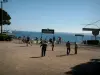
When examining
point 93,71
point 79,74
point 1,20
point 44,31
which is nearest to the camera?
point 79,74

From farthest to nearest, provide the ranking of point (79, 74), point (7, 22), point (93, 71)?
point (7, 22) → point (93, 71) → point (79, 74)

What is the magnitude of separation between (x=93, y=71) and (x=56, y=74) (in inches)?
95.5

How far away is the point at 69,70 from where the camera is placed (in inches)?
617

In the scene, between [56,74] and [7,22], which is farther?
[7,22]

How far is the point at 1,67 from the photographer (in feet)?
52.6

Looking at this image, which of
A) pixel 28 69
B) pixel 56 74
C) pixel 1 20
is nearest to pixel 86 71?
pixel 56 74

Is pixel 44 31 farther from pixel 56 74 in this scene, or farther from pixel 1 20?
pixel 56 74

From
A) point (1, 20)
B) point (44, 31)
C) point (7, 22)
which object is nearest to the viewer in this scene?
point (44, 31)

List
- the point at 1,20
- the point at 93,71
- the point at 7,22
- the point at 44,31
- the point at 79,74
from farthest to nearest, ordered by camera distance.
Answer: the point at 7,22, the point at 1,20, the point at 44,31, the point at 93,71, the point at 79,74

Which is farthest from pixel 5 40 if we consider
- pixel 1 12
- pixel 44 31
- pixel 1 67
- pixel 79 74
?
pixel 79 74

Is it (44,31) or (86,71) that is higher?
(44,31)

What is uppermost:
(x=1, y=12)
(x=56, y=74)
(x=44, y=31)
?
(x=1, y=12)

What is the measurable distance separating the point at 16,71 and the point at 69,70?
10.7 feet

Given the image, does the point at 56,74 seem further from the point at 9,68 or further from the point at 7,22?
the point at 7,22
